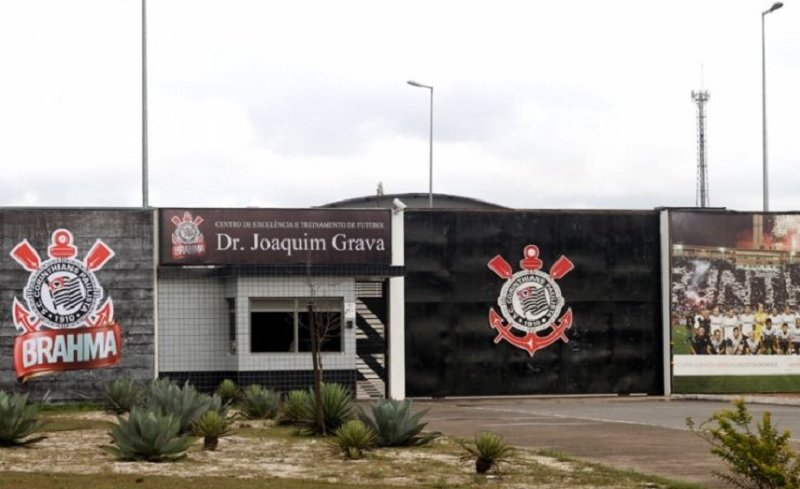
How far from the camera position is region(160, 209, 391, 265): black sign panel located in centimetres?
3284

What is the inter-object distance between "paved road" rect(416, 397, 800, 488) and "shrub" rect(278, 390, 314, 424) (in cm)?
253

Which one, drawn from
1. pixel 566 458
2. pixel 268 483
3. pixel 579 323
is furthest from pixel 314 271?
pixel 268 483

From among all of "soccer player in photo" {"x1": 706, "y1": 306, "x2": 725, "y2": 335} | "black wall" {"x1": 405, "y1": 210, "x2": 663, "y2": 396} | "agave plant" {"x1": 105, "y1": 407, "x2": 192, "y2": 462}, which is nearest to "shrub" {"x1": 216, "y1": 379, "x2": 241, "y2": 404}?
"black wall" {"x1": 405, "y1": 210, "x2": 663, "y2": 396}

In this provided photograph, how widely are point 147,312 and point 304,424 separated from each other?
10.8 meters

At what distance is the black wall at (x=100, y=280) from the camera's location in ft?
104

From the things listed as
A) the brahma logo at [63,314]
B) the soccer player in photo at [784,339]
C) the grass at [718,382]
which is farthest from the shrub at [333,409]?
the soccer player in photo at [784,339]

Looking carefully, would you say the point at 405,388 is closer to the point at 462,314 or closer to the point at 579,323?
the point at 462,314

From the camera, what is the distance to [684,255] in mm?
35250

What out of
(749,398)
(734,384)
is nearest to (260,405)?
(749,398)

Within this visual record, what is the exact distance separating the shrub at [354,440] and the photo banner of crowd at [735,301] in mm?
18355

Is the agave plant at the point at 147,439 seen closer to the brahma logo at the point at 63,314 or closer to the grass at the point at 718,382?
the brahma logo at the point at 63,314

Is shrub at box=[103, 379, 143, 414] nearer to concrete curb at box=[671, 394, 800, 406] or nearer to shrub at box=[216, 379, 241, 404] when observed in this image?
shrub at box=[216, 379, 241, 404]

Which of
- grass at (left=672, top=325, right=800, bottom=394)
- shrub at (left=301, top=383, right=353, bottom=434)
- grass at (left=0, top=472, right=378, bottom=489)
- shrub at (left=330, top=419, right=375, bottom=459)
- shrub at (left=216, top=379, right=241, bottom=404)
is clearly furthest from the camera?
grass at (left=672, top=325, right=800, bottom=394)

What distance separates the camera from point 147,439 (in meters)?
17.3
